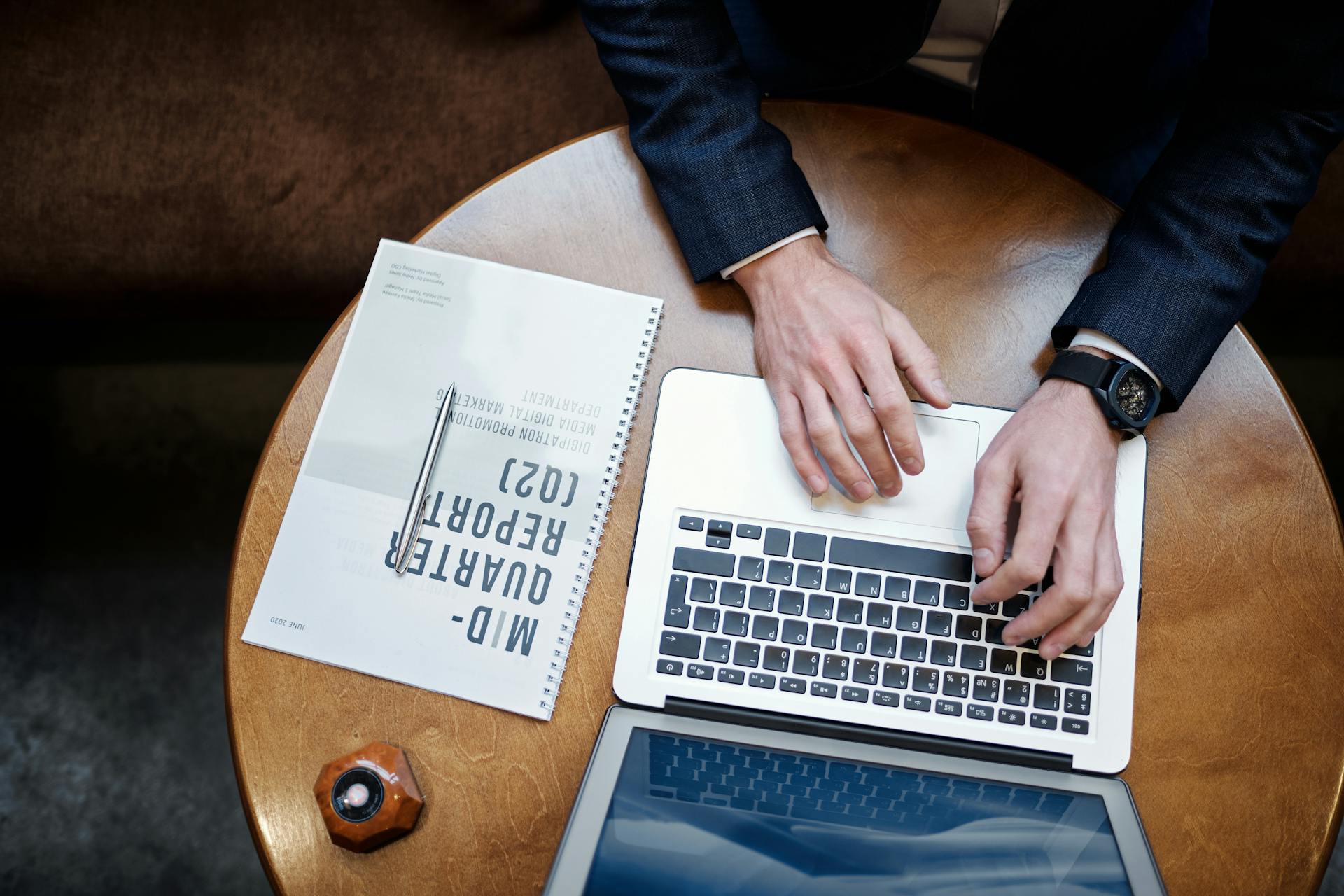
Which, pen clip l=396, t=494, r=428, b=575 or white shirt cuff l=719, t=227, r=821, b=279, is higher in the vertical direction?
white shirt cuff l=719, t=227, r=821, b=279

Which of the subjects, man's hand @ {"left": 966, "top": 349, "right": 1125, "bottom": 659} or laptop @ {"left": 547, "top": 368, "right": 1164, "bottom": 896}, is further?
man's hand @ {"left": 966, "top": 349, "right": 1125, "bottom": 659}

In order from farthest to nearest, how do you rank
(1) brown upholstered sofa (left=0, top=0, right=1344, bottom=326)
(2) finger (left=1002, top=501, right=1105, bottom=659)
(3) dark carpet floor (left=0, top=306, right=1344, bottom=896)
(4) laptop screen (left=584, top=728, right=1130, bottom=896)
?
(3) dark carpet floor (left=0, top=306, right=1344, bottom=896) → (1) brown upholstered sofa (left=0, top=0, right=1344, bottom=326) → (2) finger (left=1002, top=501, right=1105, bottom=659) → (4) laptop screen (left=584, top=728, right=1130, bottom=896)

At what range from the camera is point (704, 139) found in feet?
2.76

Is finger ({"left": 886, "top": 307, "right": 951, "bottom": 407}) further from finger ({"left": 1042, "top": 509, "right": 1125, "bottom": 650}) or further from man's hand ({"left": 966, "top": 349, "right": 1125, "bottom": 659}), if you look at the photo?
finger ({"left": 1042, "top": 509, "right": 1125, "bottom": 650})

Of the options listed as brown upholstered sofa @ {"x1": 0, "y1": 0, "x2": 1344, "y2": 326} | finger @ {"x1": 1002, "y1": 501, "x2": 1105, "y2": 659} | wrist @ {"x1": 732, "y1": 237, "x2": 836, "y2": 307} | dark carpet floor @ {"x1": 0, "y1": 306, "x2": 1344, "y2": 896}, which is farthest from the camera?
dark carpet floor @ {"x1": 0, "y1": 306, "x2": 1344, "y2": 896}

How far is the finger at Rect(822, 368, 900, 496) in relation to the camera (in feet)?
2.52

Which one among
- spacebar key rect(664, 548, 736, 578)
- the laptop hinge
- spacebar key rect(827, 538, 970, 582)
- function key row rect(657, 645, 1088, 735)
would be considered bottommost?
the laptop hinge

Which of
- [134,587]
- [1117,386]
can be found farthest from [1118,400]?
[134,587]

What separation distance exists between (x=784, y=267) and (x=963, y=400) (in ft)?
0.71

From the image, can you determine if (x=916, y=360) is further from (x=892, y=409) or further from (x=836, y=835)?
(x=836, y=835)

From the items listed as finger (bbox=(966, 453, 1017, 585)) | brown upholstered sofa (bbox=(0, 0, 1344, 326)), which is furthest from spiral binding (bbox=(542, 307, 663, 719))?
brown upholstered sofa (bbox=(0, 0, 1344, 326))

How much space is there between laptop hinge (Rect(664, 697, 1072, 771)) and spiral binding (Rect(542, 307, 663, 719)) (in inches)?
4.2

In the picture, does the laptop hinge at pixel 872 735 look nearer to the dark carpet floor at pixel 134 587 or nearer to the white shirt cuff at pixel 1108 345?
the white shirt cuff at pixel 1108 345

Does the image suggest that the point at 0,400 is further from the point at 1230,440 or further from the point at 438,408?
the point at 1230,440
